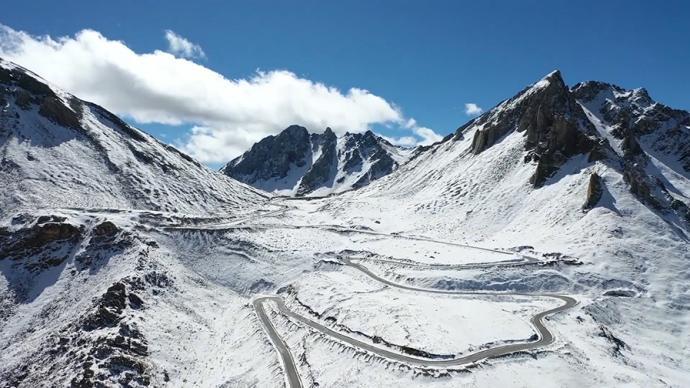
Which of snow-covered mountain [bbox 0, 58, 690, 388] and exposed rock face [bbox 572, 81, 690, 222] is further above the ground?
exposed rock face [bbox 572, 81, 690, 222]

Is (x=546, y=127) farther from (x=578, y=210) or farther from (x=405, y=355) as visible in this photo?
(x=405, y=355)

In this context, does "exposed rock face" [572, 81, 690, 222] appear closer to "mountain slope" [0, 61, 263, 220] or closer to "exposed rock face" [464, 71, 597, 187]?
"exposed rock face" [464, 71, 597, 187]

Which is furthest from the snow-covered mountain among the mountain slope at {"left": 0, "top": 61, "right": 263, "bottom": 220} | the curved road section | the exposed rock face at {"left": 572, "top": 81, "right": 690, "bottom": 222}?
the exposed rock face at {"left": 572, "top": 81, "right": 690, "bottom": 222}

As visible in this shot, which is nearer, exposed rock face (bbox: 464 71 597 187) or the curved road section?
the curved road section

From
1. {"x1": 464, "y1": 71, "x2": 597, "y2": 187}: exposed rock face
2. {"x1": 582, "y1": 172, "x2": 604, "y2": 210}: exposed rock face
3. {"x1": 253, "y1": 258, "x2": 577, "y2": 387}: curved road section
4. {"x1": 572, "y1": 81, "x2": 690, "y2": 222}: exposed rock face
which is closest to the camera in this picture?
{"x1": 253, "y1": 258, "x2": 577, "y2": 387}: curved road section

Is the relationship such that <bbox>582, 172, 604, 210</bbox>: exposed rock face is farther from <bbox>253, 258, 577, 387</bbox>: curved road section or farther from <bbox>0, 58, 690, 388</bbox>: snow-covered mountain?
<bbox>253, 258, 577, 387</bbox>: curved road section

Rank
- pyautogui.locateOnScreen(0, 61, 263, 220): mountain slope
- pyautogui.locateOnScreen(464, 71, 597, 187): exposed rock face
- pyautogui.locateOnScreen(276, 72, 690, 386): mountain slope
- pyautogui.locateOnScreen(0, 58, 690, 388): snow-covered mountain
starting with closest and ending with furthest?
pyautogui.locateOnScreen(0, 58, 690, 388): snow-covered mountain
pyautogui.locateOnScreen(276, 72, 690, 386): mountain slope
pyautogui.locateOnScreen(0, 61, 263, 220): mountain slope
pyautogui.locateOnScreen(464, 71, 597, 187): exposed rock face

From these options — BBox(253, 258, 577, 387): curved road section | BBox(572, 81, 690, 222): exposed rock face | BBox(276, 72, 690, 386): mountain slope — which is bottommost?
BBox(253, 258, 577, 387): curved road section
